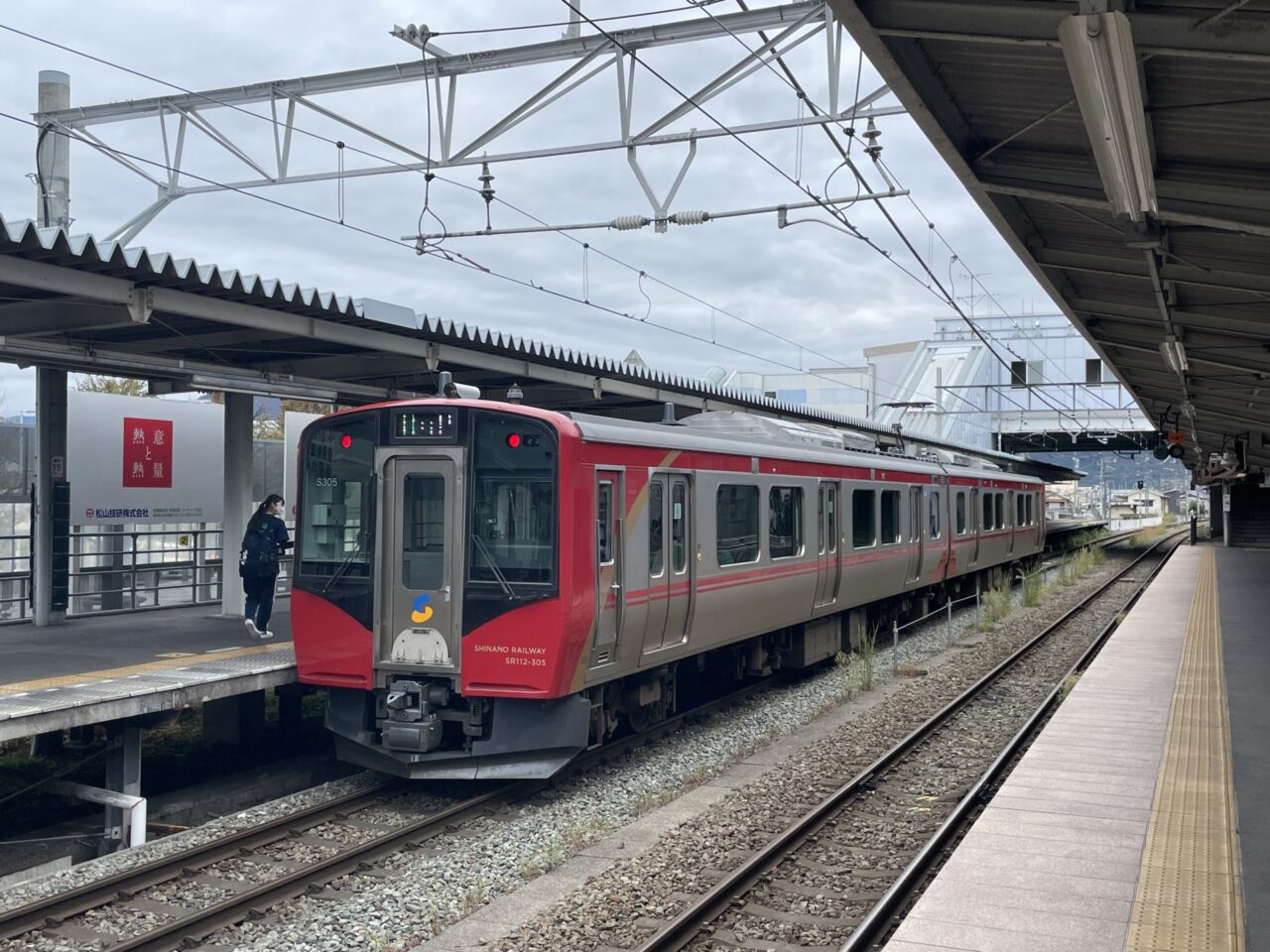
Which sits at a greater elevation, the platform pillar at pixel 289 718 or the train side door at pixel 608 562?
the train side door at pixel 608 562

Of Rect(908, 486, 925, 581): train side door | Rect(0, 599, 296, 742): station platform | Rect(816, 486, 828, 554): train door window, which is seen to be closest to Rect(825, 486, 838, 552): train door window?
Rect(816, 486, 828, 554): train door window

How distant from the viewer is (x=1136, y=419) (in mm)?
42625

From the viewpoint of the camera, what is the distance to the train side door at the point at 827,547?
12.9 metres

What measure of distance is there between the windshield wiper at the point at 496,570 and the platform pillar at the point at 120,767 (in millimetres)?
2612

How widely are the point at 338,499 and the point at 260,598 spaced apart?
91.2 inches

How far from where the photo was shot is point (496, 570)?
26.9 ft

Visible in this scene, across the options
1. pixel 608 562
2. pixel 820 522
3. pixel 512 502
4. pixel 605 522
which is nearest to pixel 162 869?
pixel 512 502

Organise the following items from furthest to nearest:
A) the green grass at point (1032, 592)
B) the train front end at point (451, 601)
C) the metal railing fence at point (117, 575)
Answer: the green grass at point (1032, 592)
the metal railing fence at point (117, 575)
the train front end at point (451, 601)

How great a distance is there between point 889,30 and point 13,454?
40.3 ft

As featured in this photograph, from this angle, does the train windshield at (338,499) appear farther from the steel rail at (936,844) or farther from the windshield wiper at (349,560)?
the steel rail at (936,844)

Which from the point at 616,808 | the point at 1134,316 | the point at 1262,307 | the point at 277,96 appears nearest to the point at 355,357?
the point at 277,96

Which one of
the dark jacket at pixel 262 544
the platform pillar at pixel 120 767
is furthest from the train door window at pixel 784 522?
the platform pillar at pixel 120 767

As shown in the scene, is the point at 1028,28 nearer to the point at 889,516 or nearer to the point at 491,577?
the point at 491,577

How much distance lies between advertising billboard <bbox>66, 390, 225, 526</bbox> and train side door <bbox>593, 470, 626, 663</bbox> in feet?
19.3
